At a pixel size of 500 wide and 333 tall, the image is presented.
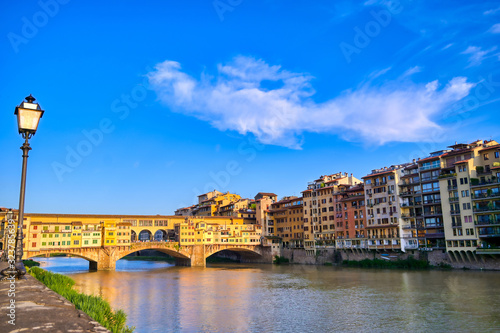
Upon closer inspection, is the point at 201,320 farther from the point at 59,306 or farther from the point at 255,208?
the point at 255,208

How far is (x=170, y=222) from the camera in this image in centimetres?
8531

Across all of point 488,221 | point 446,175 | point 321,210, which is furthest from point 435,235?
point 321,210

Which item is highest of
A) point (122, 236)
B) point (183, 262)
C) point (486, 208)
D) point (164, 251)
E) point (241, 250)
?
point (486, 208)

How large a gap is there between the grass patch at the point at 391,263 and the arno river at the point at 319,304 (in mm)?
9598

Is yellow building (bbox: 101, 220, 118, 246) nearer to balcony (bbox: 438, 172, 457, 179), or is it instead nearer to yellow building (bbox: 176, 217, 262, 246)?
yellow building (bbox: 176, 217, 262, 246)

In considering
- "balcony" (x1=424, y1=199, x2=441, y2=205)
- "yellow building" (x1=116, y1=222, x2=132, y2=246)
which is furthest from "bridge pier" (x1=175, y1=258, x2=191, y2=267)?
"balcony" (x1=424, y1=199, x2=441, y2=205)

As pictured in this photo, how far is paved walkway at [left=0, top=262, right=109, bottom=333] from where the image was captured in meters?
4.67

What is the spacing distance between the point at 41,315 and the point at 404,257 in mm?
60463

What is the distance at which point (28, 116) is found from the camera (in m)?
9.06

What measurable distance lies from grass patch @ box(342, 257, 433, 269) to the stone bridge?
23.2 m

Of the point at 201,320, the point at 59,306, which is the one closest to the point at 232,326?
the point at 201,320

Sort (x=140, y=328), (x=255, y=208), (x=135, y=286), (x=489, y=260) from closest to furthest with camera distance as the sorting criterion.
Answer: (x=140, y=328) < (x=135, y=286) < (x=489, y=260) < (x=255, y=208)

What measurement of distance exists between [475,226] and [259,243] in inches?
1751

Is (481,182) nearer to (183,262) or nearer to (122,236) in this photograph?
(183,262)
